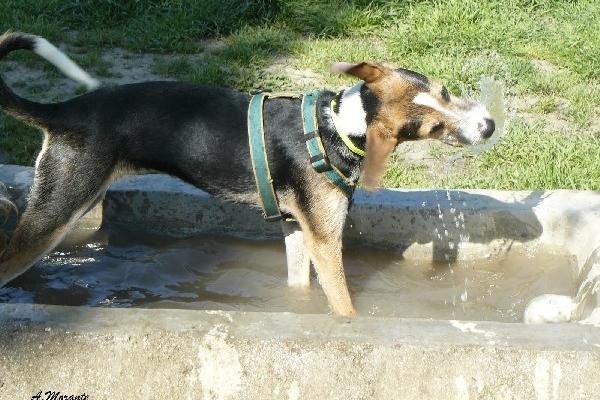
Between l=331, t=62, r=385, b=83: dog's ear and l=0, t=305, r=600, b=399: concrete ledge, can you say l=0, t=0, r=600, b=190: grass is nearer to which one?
l=331, t=62, r=385, b=83: dog's ear

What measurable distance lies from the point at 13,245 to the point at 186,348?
1.34 meters

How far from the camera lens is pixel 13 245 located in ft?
14.1

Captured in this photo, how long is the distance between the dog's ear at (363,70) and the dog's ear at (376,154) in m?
0.21

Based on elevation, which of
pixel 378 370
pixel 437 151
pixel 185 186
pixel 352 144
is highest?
pixel 352 144

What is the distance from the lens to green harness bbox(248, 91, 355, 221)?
4.18 m

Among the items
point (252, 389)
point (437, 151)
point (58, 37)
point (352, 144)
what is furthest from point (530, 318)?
point (58, 37)

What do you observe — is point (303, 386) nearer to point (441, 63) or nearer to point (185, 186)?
point (185, 186)

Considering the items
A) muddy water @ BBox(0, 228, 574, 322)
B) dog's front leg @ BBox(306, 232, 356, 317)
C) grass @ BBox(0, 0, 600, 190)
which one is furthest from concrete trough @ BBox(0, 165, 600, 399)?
grass @ BBox(0, 0, 600, 190)

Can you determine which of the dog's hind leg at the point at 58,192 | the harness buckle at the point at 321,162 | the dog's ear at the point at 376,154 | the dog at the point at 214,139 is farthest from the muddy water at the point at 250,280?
the dog's ear at the point at 376,154

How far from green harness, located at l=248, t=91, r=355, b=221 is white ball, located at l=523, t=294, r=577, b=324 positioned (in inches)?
38.5

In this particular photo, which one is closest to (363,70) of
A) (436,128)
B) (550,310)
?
(436,128)

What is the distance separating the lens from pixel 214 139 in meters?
4.30

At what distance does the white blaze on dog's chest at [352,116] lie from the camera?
4.12m

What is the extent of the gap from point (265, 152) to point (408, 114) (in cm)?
67
